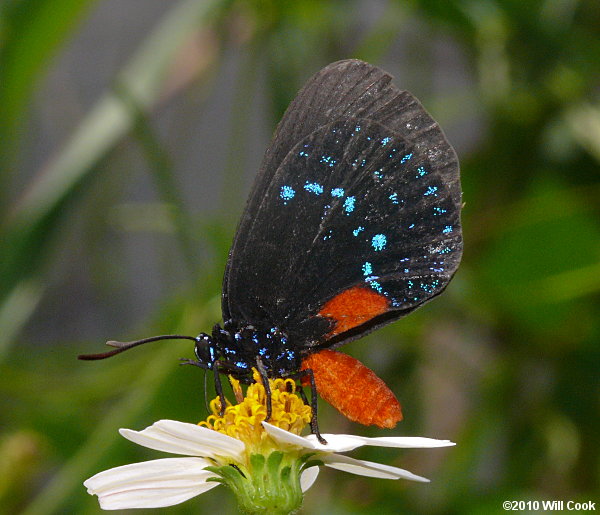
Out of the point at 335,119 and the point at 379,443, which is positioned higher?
the point at 335,119

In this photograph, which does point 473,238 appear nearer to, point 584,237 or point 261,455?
point 584,237

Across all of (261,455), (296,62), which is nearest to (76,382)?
(296,62)

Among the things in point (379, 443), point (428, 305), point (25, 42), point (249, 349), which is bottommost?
point (379, 443)

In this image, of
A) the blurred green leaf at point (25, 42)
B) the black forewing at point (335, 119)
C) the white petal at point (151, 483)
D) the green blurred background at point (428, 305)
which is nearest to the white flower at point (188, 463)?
the white petal at point (151, 483)

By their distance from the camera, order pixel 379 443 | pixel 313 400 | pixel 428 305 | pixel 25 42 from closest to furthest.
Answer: pixel 379 443, pixel 313 400, pixel 25 42, pixel 428 305

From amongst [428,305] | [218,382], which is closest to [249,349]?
[218,382]

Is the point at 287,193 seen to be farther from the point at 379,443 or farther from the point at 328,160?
the point at 379,443

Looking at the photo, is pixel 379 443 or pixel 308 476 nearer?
pixel 379 443
